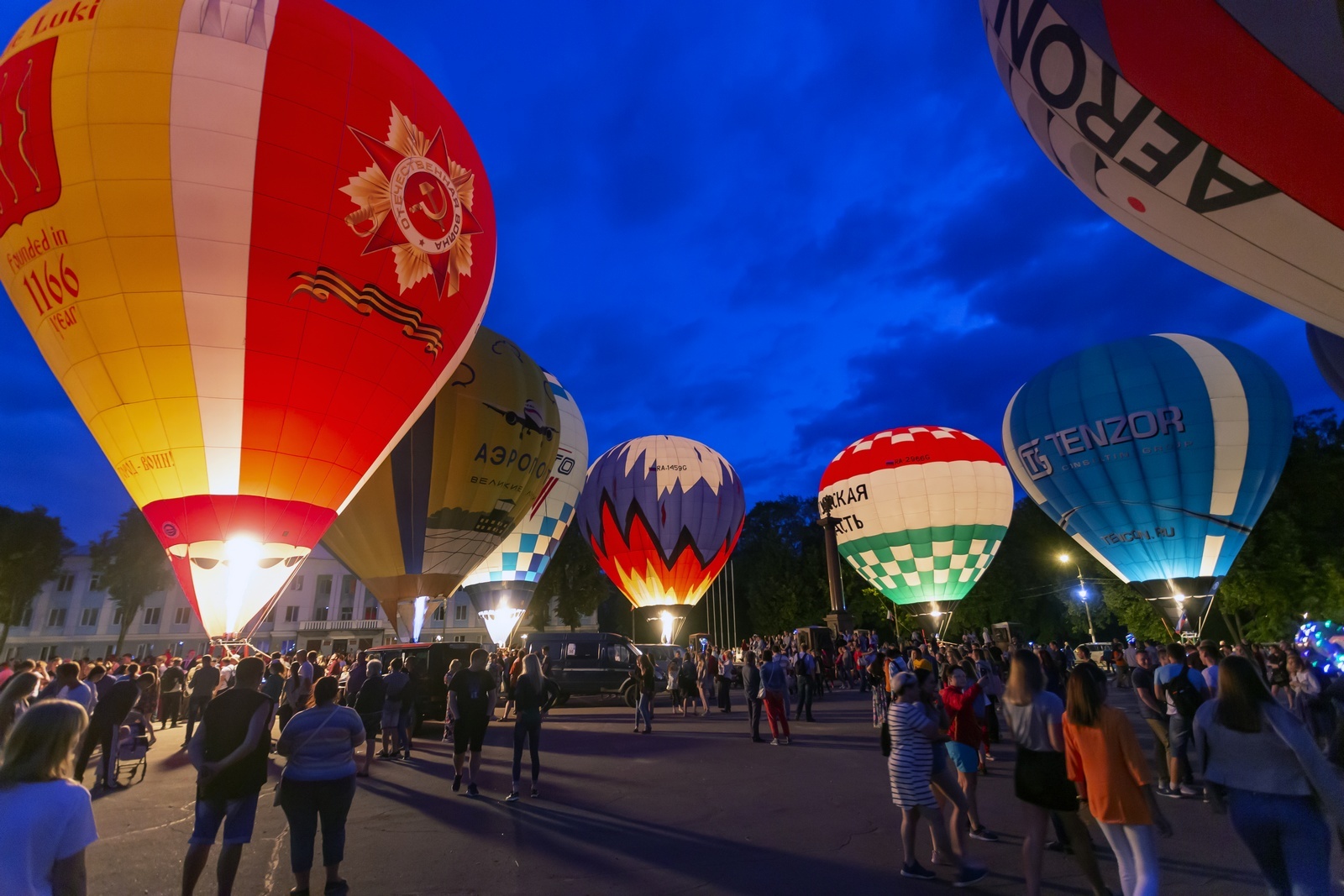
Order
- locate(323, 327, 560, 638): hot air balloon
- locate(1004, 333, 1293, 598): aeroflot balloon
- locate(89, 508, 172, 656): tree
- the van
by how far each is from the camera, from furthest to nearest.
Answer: locate(89, 508, 172, 656): tree → locate(1004, 333, 1293, 598): aeroflot balloon → the van → locate(323, 327, 560, 638): hot air balloon

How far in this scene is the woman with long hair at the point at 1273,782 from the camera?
308 centimetres

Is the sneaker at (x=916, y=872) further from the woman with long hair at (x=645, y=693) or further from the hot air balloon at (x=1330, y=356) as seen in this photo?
the hot air balloon at (x=1330, y=356)

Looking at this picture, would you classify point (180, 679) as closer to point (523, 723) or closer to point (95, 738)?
point (95, 738)

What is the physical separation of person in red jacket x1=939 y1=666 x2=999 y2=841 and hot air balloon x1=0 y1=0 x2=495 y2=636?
955 cm

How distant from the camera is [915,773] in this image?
Result: 15.5 ft

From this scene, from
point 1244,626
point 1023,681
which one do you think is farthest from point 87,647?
point 1244,626

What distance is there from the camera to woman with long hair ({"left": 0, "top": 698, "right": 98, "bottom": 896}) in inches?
81.9

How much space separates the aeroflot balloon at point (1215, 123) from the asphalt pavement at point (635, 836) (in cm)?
518

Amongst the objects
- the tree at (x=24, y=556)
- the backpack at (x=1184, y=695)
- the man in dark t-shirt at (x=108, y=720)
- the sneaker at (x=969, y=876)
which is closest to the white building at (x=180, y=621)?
the tree at (x=24, y=556)

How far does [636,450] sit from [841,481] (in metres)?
8.95

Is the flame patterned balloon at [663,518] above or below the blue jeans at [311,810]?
above

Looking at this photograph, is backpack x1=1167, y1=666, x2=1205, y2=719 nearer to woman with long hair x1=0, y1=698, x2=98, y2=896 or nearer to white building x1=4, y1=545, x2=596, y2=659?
woman with long hair x1=0, y1=698, x2=98, y2=896

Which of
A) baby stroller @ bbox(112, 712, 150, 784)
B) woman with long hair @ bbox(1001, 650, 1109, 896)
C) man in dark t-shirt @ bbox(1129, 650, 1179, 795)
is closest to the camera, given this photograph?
woman with long hair @ bbox(1001, 650, 1109, 896)

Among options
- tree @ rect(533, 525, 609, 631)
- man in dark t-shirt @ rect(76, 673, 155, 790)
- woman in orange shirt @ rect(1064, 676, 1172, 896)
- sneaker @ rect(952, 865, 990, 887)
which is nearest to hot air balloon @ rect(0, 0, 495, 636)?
man in dark t-shirt @ rect(76, 673, 155, 790)
